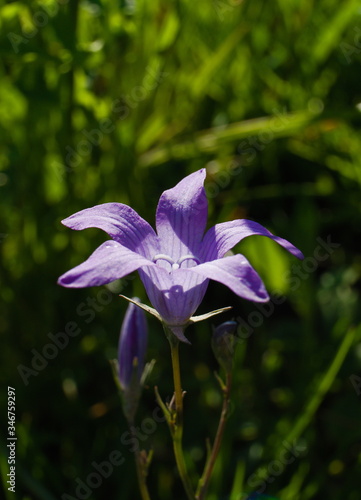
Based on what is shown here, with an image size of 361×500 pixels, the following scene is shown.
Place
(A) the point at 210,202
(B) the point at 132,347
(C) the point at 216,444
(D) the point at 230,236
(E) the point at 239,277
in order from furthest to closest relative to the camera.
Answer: (A) the point at 210,202 → (B) the point at 132,347 → (C) the point at 216,444 → (D) the point at 230,236 → (E) the point at 239,277

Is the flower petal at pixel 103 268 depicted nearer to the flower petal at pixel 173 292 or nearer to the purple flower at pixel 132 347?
the flower petal at pixel 173 292

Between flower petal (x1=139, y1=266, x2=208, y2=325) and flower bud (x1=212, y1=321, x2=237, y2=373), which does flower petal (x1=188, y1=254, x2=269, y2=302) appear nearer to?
flower petal (x1=139, y1=266, x2=208, y2=325)

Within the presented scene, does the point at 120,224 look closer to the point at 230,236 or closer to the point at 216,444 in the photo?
the point at 230,236

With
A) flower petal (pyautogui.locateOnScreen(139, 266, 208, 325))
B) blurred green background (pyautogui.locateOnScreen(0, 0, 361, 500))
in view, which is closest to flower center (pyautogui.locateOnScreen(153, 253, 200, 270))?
flower petal (pyautogui.locateOnScreen(139, 266, 208, 325))

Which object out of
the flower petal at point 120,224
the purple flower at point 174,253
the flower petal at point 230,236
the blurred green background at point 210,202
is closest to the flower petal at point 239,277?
the purple flower at point 174,253

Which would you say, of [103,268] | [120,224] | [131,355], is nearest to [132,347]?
[131,355]

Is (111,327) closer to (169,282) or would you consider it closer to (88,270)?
(169,282)

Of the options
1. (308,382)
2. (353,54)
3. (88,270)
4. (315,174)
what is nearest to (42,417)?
(308,382)
